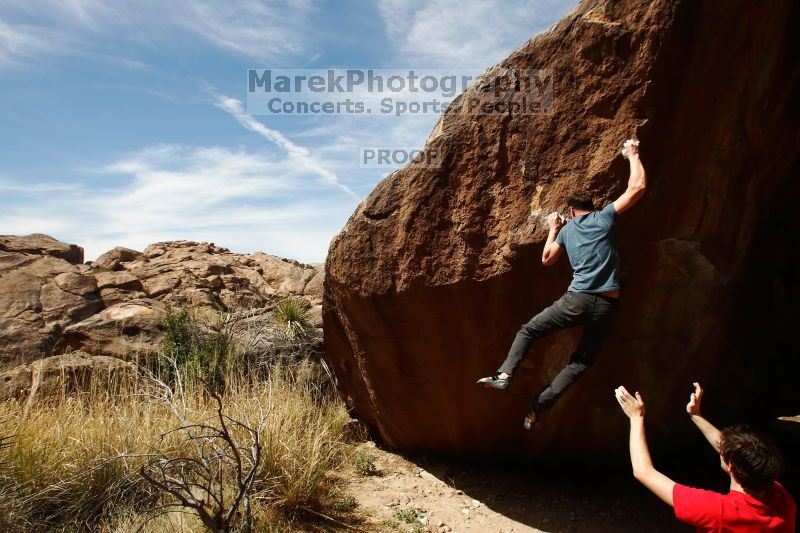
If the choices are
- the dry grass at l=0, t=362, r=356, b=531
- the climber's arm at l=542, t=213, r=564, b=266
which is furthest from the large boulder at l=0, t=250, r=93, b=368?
the climber's arm at l=542, t=213, r=564, b=266

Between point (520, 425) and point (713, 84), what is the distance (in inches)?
122

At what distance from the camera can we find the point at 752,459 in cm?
268

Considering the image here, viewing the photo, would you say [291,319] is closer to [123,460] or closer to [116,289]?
[123,460]

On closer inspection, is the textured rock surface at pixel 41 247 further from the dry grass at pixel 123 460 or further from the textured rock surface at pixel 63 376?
the dry grass at pixel 123 460

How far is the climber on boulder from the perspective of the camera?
3.85 m

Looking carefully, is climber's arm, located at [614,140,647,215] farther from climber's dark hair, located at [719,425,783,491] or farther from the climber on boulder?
climber's dark hair, located at [719,425,783,491]

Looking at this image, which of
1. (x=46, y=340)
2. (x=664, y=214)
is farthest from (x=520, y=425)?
(x=46, y=340)

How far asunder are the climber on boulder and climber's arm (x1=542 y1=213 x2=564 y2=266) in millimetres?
105

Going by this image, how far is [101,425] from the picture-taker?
5715 millimetres

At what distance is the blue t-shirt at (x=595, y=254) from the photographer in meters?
3.85

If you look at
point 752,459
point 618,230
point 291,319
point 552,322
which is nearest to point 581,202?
point 618,230

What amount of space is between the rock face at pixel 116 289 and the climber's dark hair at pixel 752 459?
6.85 meters

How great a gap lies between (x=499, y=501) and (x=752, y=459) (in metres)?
3.38

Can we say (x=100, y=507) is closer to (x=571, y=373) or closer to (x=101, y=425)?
(x=101, y=425)
